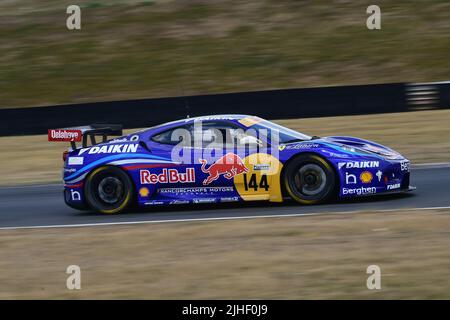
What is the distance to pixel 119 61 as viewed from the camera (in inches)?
1034

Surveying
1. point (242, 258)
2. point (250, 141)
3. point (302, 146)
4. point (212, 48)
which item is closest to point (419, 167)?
point (302, 146)

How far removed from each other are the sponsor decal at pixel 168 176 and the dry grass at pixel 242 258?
2.90 ft

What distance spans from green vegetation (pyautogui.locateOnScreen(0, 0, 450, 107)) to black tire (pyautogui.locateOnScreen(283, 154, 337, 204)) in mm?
13404

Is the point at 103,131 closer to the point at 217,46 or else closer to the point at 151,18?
the point at 217,46

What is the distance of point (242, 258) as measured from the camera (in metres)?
7.84

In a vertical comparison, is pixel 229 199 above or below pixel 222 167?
below

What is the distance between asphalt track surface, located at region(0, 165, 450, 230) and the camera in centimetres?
989

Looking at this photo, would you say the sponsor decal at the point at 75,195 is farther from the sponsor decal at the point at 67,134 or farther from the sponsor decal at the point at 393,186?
the sponsor decal at the point at 393,186

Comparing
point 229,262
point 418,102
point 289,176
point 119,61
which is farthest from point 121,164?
point 119,61

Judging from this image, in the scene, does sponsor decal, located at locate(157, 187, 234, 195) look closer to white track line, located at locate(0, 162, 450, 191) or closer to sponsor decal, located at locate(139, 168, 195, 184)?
sponsor decal, located at locate(139, 168, 195, 184)

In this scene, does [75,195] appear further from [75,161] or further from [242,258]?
[242,258]

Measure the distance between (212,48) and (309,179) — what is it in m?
16.7

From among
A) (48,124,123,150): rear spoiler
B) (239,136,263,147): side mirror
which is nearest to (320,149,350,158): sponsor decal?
(239,136,263,147): side mirror

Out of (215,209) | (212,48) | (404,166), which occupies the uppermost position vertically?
(212,48)
